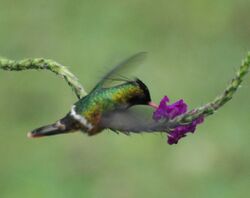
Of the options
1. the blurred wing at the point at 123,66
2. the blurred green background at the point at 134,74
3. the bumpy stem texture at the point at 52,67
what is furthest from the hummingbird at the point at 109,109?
the blurred green background at the point at 134,74

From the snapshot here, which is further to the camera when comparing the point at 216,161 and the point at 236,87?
the point at 216,161

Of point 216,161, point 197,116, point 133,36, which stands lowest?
point 197,116

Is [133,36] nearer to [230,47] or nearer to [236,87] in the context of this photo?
[230,47]

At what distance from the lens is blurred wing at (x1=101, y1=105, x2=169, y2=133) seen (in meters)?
2.28

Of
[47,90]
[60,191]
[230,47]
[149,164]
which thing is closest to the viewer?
[60,191]

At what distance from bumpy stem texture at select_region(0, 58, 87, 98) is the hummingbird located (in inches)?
4.8

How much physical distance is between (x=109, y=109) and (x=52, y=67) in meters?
0.48

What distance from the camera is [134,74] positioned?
686 centimetres

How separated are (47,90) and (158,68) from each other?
108cm

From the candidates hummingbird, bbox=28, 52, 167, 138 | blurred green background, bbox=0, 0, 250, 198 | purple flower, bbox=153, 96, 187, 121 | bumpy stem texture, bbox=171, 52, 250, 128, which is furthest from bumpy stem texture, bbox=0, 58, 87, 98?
blurred green background, bbox=0, 0, 250, 198

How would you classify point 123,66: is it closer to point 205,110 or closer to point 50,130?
point 50,130

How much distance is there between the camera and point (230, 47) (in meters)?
7.77

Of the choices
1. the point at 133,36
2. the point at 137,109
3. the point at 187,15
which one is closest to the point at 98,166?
the point at 133,36

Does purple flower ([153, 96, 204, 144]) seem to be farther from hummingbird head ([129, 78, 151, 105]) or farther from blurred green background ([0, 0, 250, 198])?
blurred green background ([0, 0, 250, 198])
